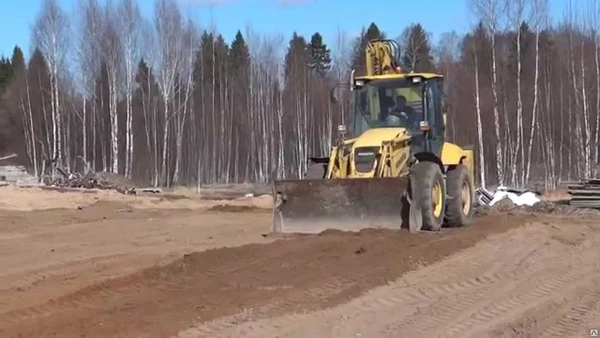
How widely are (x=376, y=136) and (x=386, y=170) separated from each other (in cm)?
60

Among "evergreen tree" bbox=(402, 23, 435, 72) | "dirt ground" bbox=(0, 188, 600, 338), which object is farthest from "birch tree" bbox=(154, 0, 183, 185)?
"dirt ground" bbox=(0, 188, 600, 338)

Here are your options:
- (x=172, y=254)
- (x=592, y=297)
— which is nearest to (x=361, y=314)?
(x=592, y=297)

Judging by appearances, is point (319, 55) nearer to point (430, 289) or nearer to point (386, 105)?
point (386, 105)

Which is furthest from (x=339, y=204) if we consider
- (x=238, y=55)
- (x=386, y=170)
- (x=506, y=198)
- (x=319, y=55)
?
(x=319, y=55)

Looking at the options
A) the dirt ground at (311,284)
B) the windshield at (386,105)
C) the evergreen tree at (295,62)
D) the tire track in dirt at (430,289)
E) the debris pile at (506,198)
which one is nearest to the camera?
the tire track in dirt at (430,289)

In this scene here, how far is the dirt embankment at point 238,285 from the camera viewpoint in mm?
7277

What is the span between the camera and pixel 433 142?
14.6 m

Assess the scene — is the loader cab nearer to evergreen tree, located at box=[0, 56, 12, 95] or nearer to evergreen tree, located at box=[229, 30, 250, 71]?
evergreen tree, located at box=[229, 30, 250, 71]

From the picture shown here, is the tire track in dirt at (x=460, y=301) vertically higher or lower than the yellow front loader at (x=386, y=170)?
lower

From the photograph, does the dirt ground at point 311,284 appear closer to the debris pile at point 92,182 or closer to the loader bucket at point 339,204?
the loader bucket at point 339,204

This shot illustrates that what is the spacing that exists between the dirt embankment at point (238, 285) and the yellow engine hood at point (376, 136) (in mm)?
1726

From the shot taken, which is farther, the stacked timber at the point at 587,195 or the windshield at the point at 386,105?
the stacked timber at the point at 587,195

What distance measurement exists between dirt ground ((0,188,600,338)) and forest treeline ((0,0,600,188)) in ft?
89.8

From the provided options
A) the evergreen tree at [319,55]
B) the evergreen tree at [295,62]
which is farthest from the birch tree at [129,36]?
the evergreen tree at [319,55]
